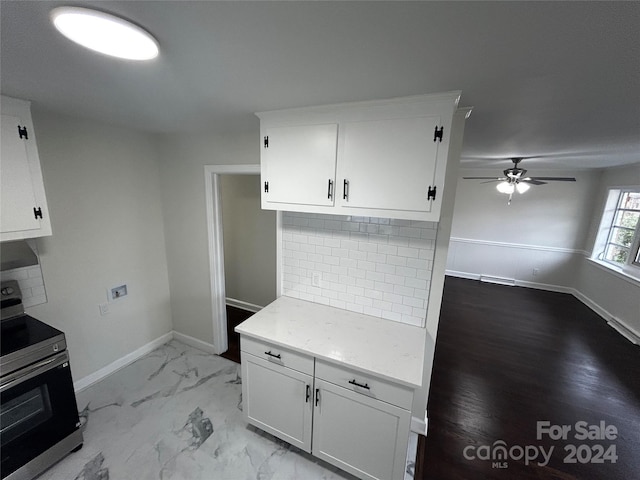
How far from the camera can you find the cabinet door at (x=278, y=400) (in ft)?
5.69

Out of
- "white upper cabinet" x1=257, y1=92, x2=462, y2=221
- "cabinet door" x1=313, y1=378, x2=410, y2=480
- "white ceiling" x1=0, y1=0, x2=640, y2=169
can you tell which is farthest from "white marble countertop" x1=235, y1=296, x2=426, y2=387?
"white ceiling" x1=0, y1=0, x2=640, y2=169

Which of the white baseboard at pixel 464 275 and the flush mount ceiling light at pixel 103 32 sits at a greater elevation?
the flush mount ceiling light at pixel 103 32

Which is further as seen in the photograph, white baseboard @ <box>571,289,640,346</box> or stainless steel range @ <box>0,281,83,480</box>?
white baseboard @ <box>571,289,640,346</box>

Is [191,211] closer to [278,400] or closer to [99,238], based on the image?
[99,238]

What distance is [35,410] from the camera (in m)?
1.66

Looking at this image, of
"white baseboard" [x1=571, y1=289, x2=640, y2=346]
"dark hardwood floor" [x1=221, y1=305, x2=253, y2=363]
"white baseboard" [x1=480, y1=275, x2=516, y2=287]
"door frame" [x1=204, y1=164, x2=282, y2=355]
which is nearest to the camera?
"door frame" [x1=204, y1=164, x2=282, y2=355]

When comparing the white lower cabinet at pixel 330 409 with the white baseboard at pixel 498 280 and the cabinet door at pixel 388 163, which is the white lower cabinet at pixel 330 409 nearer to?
the cabinet door at pixel 388 163

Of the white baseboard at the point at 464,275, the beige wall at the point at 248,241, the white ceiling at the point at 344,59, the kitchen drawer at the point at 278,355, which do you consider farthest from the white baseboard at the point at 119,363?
the white baseboard at the point at 464,275

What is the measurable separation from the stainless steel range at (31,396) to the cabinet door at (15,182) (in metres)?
0.53

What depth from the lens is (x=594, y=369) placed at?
300 cm

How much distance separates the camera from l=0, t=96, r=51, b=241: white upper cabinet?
1580 millimetres

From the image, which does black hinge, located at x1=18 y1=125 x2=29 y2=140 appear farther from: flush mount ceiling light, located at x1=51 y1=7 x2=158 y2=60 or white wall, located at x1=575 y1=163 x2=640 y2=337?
white wall, located at x1=575 y1=163 x2=640 y2=337

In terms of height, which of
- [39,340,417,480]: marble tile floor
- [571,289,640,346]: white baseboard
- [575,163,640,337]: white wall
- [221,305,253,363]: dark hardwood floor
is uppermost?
[575,163,640,337]: white wall

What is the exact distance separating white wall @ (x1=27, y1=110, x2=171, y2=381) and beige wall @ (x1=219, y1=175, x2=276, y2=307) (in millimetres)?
1069
